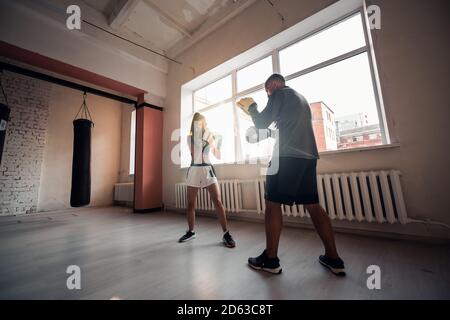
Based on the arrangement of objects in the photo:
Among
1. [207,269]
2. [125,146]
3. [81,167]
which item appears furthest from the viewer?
[125,146]

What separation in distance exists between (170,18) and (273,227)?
440 cm

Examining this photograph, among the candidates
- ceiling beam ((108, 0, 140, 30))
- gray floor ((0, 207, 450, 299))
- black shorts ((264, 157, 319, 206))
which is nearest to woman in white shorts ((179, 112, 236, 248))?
gray floor ((0, 207, 450, 299))

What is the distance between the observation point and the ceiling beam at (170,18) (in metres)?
3.38

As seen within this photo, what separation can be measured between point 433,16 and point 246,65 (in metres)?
2.58

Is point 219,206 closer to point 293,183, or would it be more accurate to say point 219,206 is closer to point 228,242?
point 228,242

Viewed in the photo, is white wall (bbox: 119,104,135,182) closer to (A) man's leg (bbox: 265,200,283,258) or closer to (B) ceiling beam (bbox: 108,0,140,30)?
(B) ceiling beam (bbox: 108,0,140,30)

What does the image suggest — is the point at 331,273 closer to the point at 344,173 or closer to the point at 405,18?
the point at 344,173

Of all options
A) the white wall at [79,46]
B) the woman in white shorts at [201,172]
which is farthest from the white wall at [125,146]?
the woman in white shorts at [201,172]

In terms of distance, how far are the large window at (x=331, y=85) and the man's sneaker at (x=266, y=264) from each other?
6.13 ft

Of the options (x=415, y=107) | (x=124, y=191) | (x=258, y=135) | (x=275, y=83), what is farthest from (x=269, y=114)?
(x=124, y=191)

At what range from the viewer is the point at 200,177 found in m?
2.00

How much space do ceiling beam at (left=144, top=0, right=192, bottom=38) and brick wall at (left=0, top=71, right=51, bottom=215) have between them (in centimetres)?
397

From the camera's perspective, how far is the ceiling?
345 cm

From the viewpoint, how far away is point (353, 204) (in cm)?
214
